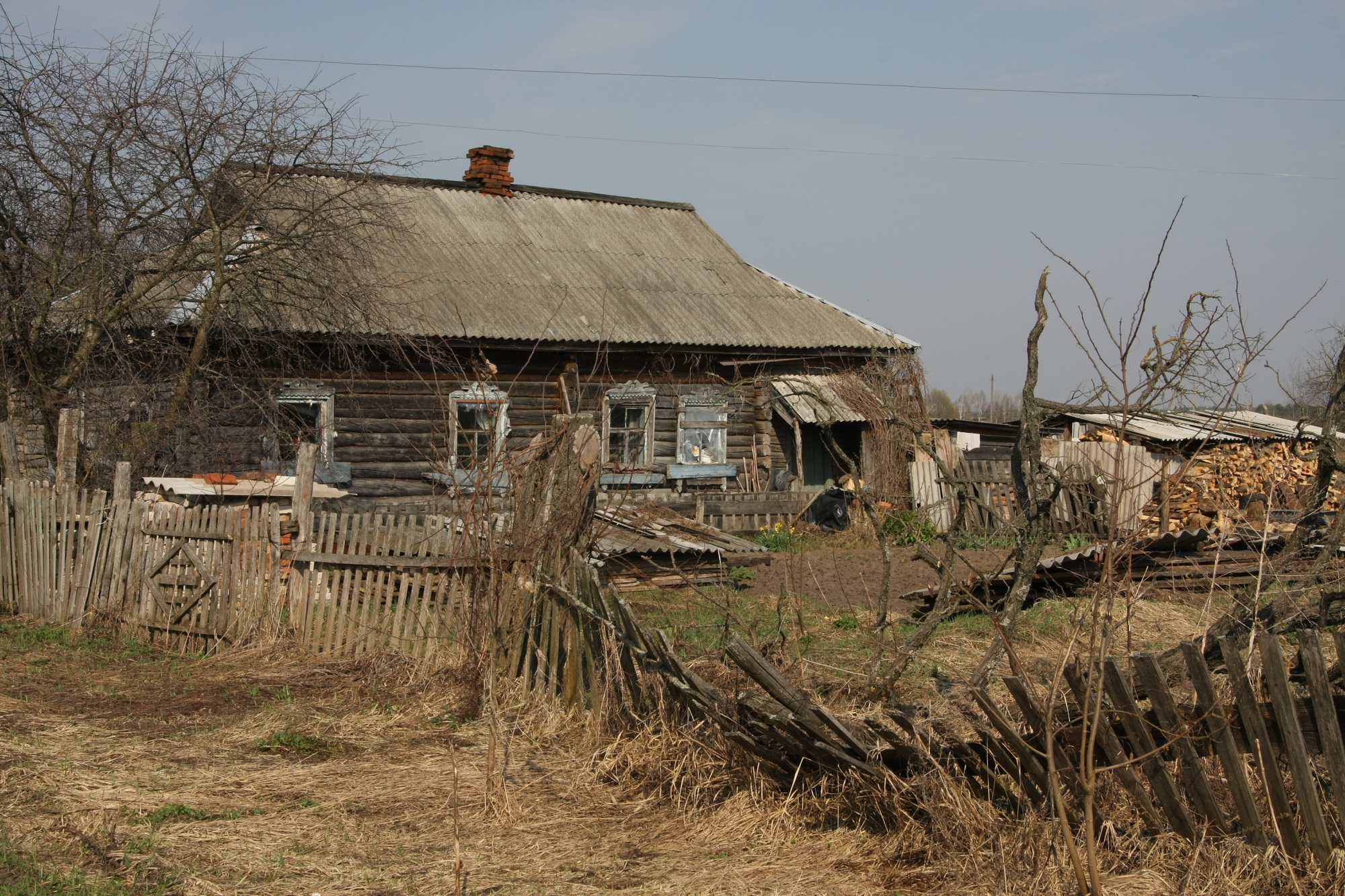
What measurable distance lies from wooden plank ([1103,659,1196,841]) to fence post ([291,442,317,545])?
5.90 metres

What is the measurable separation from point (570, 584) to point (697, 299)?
12443 millimetres

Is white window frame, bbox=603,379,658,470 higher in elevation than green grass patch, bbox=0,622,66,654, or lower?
higher

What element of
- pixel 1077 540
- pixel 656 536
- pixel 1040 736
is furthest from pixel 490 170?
pixel 1040 736

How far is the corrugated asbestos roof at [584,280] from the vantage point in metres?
15.5

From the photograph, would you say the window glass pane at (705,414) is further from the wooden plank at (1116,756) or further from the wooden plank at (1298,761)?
the wooden plank at (1298,761)

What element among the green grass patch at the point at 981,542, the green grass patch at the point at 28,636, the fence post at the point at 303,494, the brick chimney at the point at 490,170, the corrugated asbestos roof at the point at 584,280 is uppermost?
the brick chimney at the point at 490,170

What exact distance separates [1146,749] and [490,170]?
17286mm

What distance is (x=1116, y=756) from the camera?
11.9 feet

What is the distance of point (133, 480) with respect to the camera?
11680 millimetres

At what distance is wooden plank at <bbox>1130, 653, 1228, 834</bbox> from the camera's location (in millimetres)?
3457

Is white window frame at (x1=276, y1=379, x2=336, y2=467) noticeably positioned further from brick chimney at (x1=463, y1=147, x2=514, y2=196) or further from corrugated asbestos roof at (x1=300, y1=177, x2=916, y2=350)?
brick chimney at (x1=463, y1=147, x2=514, y2=196)

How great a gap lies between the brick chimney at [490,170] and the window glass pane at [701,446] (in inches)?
220

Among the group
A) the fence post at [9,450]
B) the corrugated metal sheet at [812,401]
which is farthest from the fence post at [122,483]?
the corrugated metal sheet at [812,401]

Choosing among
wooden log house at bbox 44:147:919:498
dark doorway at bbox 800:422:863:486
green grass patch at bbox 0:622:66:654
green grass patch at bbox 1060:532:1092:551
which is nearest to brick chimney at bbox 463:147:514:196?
wooden log house at bbox 44:147:919:498
